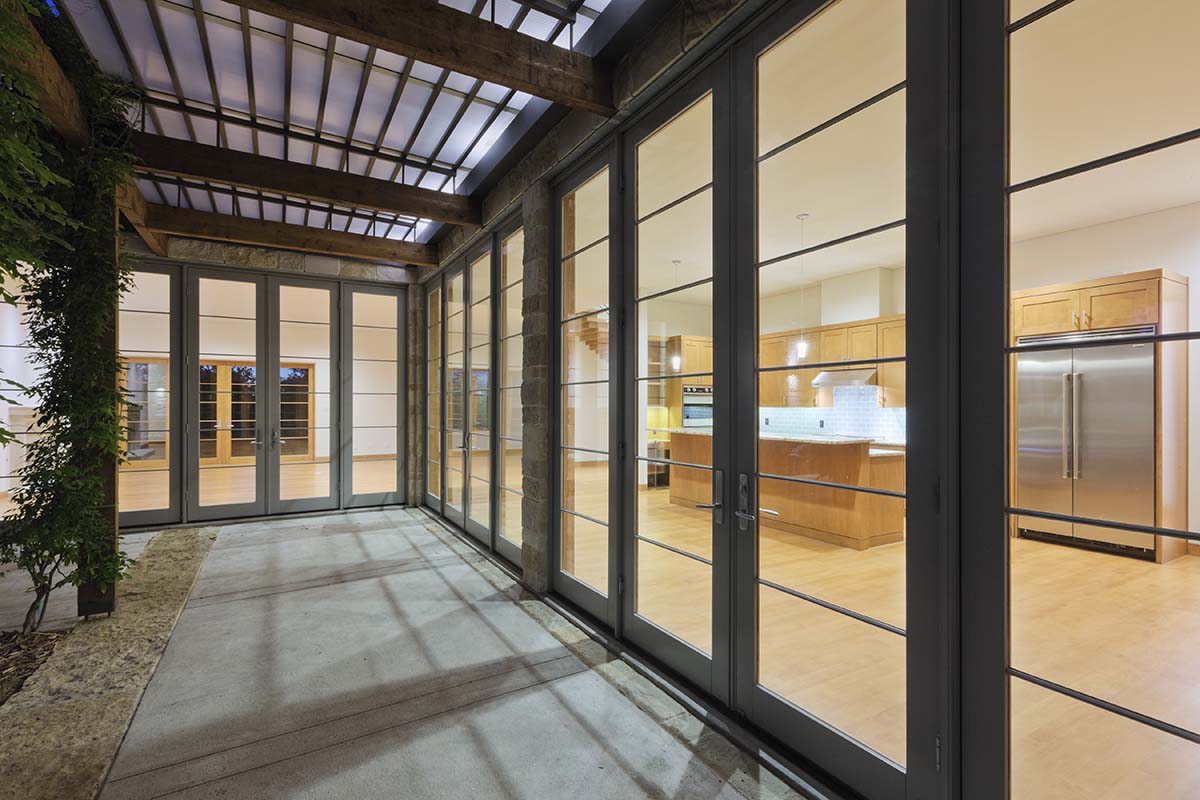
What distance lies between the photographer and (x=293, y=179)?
13.7ft

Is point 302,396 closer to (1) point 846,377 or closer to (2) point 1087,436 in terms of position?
(1) point 846,377

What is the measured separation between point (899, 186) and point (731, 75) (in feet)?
3.27

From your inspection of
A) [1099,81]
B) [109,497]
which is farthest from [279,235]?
[1099,81]

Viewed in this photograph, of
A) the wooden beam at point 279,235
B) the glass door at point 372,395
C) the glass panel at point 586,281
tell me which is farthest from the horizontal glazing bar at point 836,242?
the glass door at point 372,395

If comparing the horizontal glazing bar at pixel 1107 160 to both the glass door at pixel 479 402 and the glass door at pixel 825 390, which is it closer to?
the glass door at pixel 825 390

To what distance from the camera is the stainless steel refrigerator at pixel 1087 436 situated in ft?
4.28

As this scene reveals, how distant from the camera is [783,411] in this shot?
2172 millimetres

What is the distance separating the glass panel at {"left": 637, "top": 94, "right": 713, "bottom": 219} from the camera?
2562 millimetres

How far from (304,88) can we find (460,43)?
1.55 meters

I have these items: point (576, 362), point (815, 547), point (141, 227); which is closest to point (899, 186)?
point (815, 547)

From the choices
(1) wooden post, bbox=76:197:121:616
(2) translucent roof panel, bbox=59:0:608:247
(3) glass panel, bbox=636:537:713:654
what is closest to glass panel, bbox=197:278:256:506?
(2) translucent roof panel, bbox=59:0:608:247

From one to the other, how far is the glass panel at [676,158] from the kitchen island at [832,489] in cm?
127

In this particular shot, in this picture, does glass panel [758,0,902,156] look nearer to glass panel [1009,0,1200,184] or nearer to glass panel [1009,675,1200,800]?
glass panel [1009,0,1200,184]

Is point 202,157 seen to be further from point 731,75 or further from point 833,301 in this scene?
point 833,301
